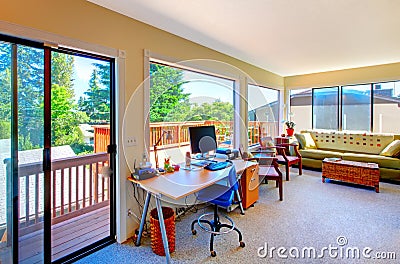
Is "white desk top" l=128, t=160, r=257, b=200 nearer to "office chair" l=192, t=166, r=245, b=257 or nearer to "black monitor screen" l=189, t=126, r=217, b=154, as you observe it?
"office chair" l=192, t=166, r=245, b=257

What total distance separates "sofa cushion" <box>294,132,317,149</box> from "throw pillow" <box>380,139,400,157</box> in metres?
1.34

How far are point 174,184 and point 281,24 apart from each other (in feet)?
7.07

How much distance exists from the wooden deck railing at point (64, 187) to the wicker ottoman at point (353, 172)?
3.83 meters

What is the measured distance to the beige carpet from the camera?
203 cm

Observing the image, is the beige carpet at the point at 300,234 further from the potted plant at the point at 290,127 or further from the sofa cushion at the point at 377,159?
the potted plant at the point at 290,127

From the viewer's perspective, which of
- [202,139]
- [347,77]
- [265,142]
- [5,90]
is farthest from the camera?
[347,77]

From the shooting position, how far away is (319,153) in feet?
16.1

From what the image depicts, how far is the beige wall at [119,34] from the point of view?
1.67 meters

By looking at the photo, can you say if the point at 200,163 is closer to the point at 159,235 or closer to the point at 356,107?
the point at 159,235

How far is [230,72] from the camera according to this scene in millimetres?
3855

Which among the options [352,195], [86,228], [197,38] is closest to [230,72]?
[197,38]

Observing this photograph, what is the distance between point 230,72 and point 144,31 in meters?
1.83

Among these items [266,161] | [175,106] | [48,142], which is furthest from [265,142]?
[48,142]

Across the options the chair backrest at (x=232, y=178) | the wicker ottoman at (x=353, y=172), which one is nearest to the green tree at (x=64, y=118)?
the chair backrest at (x=232, y=178)
